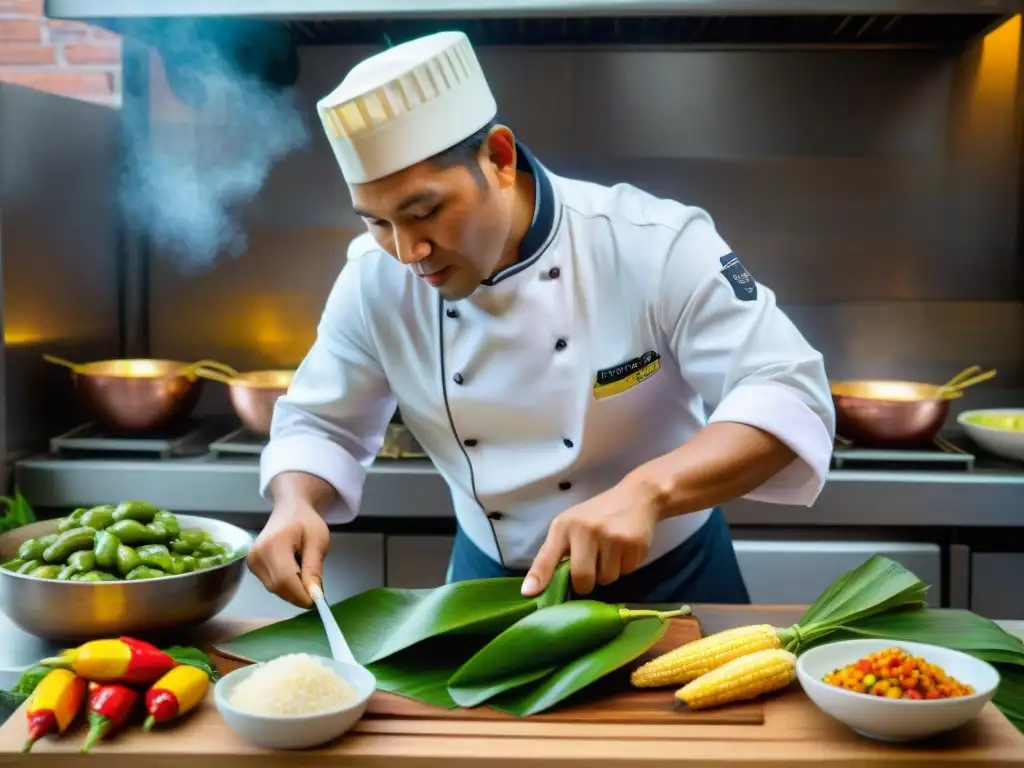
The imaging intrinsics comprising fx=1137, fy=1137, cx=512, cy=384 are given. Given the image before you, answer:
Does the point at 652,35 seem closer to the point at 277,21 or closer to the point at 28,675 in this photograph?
the point at 277,21

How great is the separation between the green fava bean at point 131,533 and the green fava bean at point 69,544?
3 cm

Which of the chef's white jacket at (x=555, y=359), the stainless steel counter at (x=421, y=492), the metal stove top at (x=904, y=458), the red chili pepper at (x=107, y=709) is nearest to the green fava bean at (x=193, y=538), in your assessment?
the chef's white jacket at (x=555, y=359)

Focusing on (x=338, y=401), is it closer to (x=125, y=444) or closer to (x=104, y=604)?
(x=104, y=604)

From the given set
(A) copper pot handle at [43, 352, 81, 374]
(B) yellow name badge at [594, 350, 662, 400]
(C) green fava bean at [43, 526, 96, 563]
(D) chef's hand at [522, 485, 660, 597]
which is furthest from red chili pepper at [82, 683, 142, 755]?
(A) copper pot handle at [43, 352, 81, 374]

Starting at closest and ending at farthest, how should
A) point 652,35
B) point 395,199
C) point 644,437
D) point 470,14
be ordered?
1. point 395,199
2. point 644,437
3. point 470,14
4. point 652,35

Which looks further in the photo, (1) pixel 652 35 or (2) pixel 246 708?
(1) pixel 652 35

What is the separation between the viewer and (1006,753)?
1.11 metres

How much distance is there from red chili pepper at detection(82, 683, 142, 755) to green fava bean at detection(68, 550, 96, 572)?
25 centimetres

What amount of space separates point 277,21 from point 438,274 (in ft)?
4.84

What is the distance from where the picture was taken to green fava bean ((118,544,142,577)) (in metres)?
1.41

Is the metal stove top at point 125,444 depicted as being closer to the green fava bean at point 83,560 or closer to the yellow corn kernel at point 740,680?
the green fava bean at point 83,560

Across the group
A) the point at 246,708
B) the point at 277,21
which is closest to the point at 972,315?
the point at 277,21

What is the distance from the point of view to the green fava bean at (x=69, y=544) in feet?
4.73

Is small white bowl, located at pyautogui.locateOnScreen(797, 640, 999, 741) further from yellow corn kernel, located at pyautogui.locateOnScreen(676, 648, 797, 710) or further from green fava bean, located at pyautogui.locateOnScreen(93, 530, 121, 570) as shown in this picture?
green fava bean, located at pyautogui.locateOnScreen(93, 530, 121, 570)
